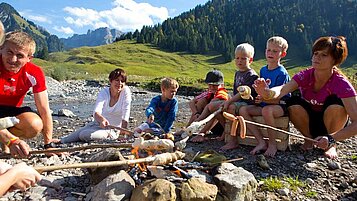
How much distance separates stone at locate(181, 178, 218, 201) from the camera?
4414 millimetres

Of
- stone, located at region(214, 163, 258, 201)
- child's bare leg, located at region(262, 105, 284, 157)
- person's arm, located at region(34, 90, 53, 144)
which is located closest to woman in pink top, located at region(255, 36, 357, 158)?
child's bare leg, located at region(262, 105, 284, 157)

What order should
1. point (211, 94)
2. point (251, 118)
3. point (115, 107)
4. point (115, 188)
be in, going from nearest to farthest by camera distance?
point (115, 188) < point (251, 118) < point (211, 94) < point (115, 107)

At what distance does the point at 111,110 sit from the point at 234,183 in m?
4.76

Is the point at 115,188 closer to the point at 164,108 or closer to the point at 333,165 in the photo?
the point at 333,165

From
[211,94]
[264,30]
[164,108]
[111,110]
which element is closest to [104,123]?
[111,110]

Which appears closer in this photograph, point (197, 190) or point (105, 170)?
point (197, 190)

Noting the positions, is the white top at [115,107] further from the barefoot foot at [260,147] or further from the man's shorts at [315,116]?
the man's shorts at [315,116]

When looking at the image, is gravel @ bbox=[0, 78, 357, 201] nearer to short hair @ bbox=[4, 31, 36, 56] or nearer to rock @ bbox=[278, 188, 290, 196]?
rock @ bbox=[278, 188, 290, 196]

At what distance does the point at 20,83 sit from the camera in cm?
640

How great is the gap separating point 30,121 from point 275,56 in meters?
4.80

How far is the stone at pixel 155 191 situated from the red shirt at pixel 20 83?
Answer: 3110mm

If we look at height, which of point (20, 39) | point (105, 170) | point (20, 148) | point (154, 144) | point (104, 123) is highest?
point (20, 39)

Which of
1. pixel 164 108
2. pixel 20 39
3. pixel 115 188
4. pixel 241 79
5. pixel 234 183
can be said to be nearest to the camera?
pixel 115 188

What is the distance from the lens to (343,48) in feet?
21.3
